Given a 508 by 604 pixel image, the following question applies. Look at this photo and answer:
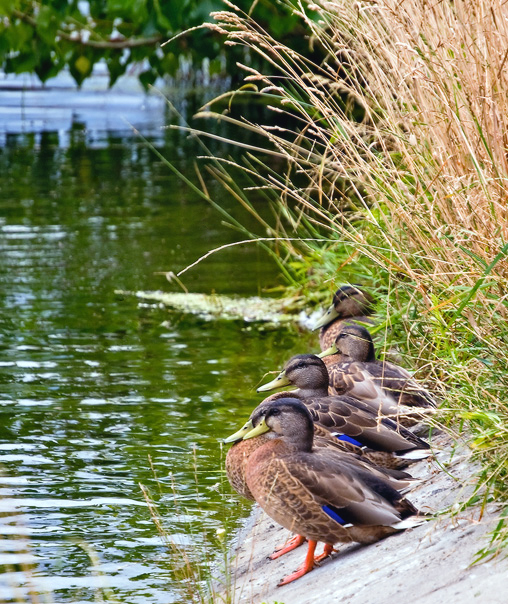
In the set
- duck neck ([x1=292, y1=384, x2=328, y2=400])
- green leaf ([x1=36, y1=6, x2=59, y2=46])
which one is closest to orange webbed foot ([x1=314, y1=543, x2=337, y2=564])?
duck neck ([x1=292, y1=384, x2=328, y2=400])

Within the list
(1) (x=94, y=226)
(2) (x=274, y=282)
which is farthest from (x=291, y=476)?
(1) (x=94, y=226)

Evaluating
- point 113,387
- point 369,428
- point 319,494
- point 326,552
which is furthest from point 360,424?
point 113,387

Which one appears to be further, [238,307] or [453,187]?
[238,307]

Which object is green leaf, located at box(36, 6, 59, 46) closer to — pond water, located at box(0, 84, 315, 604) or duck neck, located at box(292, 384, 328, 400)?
pond water, located at box(0, 84, 315, 604)

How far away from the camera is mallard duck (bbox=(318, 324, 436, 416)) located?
5570 mm

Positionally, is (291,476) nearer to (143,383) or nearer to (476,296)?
(476,296)

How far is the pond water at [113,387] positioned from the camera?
513 centimetres

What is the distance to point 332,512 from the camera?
440 cm

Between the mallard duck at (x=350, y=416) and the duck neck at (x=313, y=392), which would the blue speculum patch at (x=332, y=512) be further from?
the duck neck at (x=313, y=392)

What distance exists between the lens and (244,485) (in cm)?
514

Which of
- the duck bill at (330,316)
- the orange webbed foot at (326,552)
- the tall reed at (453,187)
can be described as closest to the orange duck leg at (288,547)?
the orange webbed foot at (326,552)

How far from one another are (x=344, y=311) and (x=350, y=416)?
6.60 ft

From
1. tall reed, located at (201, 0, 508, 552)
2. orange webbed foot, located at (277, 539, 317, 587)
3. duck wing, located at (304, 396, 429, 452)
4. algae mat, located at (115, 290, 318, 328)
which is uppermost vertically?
tall reed, located at (201, 0, 508, 552)

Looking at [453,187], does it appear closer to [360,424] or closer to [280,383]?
[360,424]
